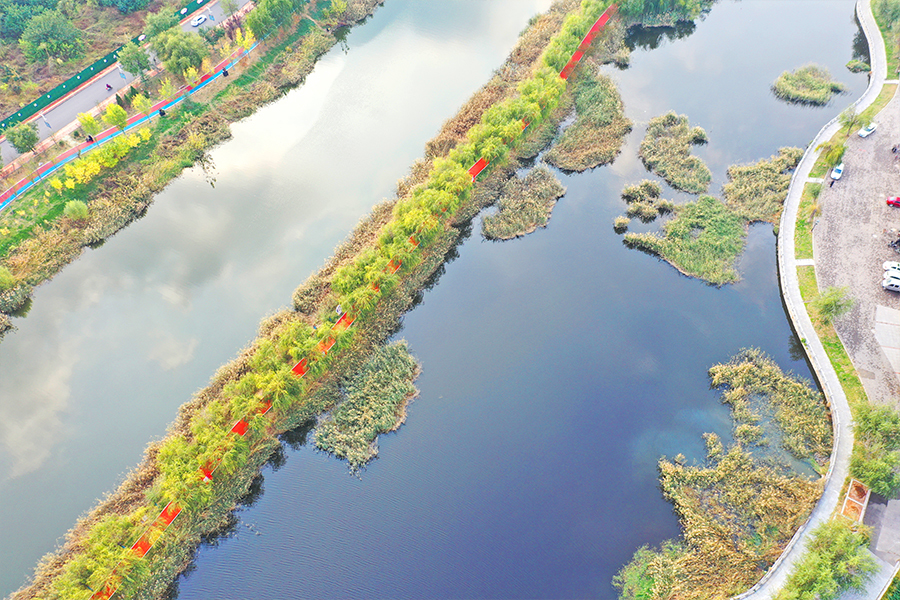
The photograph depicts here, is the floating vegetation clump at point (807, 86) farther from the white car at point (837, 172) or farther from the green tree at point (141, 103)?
the green tree at point (141, 103)

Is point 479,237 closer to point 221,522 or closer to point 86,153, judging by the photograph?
point 221,522

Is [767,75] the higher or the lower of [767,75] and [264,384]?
the higher

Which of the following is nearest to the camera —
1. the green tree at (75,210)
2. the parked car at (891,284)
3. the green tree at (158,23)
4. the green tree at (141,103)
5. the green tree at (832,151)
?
the parked car at (891,284)

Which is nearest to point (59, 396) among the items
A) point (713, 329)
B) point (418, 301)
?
point (418, 301)

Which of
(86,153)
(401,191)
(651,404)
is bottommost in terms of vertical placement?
(651,404)

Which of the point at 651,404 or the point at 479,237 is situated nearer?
the point at 651,404

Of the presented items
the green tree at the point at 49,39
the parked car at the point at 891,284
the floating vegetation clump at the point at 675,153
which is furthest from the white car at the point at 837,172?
the green tree at the point at 49,39

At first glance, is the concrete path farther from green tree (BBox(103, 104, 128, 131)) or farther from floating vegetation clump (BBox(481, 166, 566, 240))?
green tree (BBox(103, 104, 128, 131))

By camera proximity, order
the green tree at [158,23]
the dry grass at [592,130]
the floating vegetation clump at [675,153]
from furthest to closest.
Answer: the green tree at [158,23] < the dry grass at [592,130] < the floating vegetation clump at [675,153]

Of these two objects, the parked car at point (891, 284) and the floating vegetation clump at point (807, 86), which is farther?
the floating vegetation clump at point (807, 86)
